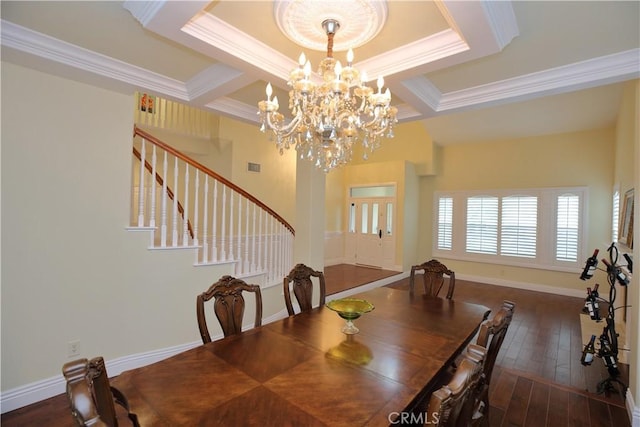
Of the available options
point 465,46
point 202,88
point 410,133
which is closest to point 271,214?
point 202,88

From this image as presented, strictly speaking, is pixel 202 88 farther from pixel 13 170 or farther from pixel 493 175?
pixel 493 175

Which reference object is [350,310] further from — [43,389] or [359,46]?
[43,389]

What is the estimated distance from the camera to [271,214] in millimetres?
4113

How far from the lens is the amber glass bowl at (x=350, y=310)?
5.96 feet

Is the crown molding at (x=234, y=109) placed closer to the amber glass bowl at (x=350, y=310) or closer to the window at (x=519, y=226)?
the amber glass bowl at (x=350, y=310)

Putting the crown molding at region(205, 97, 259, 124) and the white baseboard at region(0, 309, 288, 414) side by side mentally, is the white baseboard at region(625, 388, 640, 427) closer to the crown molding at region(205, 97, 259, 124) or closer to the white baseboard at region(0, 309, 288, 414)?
the white baseboard at region(0, 309, 288, 414)

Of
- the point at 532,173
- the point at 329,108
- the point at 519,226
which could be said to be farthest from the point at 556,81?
the point at 519,226

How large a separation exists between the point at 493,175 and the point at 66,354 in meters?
7.64

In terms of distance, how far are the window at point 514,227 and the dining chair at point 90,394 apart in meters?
7.25

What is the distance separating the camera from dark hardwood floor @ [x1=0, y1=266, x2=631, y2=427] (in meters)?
2.23

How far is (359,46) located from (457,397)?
233 centimetres

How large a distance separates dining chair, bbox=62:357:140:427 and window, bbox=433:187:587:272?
7253 mm

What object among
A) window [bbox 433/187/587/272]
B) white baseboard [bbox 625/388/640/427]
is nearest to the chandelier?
white baseboard [bbox 625/388/640/427]

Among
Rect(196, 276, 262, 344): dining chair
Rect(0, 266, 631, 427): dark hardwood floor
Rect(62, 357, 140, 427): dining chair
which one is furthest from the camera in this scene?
Rect(0, 266, 631, 427): dark hardwood floor
